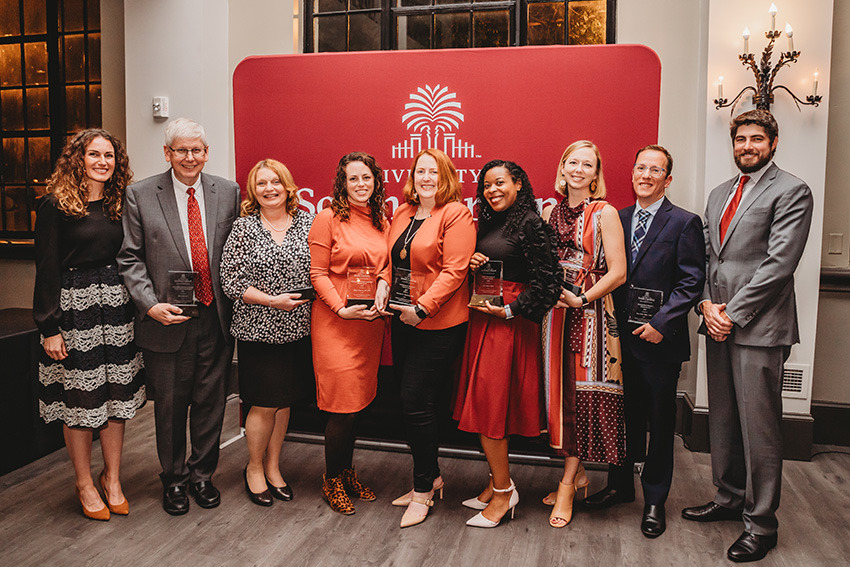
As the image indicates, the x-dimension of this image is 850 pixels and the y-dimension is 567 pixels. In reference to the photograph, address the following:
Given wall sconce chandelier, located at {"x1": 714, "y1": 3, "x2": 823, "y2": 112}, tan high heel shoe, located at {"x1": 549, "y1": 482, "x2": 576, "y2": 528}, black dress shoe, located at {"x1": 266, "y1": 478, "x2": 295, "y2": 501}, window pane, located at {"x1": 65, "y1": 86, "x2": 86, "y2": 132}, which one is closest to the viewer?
tan high heel shoe, located at {"x1": 549, "y1": 482, "x2": 576, "y2": 528}

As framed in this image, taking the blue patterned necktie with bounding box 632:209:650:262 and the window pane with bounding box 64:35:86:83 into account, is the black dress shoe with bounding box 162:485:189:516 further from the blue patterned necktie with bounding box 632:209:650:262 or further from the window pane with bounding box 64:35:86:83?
the window pane with bounding box 64:35:86:83

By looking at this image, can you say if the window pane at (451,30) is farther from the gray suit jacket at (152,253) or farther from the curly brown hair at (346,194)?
the gray suit jacket at (152,253)

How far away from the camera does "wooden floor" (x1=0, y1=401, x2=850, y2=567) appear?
2557 mm

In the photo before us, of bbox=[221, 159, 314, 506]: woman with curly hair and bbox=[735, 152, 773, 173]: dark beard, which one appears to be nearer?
bbox=[735, 152, 773, 173]: dark beard

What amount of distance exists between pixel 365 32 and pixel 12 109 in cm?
366

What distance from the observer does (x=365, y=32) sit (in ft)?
15.3

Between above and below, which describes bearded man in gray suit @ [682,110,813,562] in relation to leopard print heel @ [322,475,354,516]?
above

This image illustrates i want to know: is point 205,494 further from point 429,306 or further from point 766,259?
point 766,259

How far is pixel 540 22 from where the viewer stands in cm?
436

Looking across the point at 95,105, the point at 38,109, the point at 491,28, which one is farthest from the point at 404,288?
the point at 38,109

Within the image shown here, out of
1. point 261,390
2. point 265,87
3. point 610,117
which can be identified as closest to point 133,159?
point 265,87

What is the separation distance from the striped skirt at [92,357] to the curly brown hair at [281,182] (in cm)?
67

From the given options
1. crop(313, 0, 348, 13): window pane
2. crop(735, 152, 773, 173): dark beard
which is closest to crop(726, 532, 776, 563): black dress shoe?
crop(735, 152, 773, 173): dark beard

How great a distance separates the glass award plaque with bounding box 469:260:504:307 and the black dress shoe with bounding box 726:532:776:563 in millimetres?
1418
